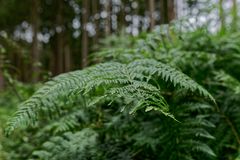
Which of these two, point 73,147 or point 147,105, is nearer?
point 147,105

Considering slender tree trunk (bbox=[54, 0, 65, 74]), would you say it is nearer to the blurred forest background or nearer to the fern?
the blurred forest background

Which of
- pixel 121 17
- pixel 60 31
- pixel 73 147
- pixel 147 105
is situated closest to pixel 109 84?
pixel 147 105

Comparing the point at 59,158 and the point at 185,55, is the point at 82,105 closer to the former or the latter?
the point at 59,158

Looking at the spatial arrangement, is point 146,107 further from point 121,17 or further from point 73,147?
point 121,17

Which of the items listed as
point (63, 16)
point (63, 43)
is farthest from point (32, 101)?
point (63, 43)

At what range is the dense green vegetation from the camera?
172 centimetres

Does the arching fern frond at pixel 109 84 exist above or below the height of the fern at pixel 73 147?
above

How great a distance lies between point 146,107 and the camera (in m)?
2.06

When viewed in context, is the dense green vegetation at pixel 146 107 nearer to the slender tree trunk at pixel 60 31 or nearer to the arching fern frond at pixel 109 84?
the arching fern frond at pixel 109 84

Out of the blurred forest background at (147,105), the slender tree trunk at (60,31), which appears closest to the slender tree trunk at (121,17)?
the slender tree trunk at (60,31)

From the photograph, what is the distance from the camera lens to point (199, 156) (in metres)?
2.05

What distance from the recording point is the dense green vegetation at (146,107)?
1.72 meters

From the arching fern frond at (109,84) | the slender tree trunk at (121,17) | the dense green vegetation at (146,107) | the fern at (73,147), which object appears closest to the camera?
the arching fern frond at (109,84)

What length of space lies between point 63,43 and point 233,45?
791 inches
